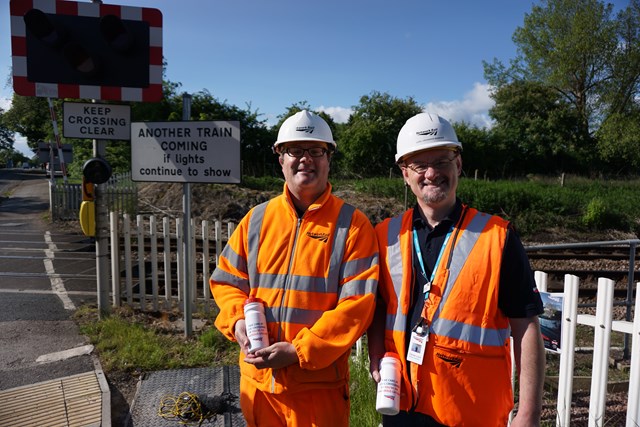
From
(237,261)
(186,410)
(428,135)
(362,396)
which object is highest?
(428,135)

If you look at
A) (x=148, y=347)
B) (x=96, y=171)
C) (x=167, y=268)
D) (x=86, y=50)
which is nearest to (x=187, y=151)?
(x=96, y=171)

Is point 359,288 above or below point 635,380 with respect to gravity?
above

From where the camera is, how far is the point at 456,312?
7.09 feet

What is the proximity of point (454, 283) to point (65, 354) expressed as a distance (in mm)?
4520

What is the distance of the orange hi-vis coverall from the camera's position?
2418 mm

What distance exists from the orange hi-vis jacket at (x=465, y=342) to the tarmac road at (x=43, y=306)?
384cm

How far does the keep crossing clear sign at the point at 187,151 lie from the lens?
5.38 meters

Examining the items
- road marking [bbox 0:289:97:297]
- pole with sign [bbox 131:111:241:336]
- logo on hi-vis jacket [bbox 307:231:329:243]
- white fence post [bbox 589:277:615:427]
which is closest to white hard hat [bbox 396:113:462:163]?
logo on hi-vis jacket [bbox 307:231:329:243]

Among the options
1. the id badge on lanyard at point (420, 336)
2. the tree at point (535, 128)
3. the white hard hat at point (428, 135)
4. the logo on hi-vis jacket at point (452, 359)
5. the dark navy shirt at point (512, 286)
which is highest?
the tree at point (535, 128)

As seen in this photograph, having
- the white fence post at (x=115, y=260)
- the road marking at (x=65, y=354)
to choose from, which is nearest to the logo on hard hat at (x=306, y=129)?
the road marking at (x=65, y=354)

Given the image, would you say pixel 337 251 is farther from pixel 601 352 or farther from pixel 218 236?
pixel 218 236

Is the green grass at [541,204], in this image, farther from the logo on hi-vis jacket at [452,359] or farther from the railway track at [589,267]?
the logo on hi-vis jacket at [452,359]

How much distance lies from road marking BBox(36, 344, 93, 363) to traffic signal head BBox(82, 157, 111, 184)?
6.17 feet

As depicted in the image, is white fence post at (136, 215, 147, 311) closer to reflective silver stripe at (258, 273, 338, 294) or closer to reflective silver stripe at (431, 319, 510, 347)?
reflective silver stripe at (258, 273, 338, 294)
